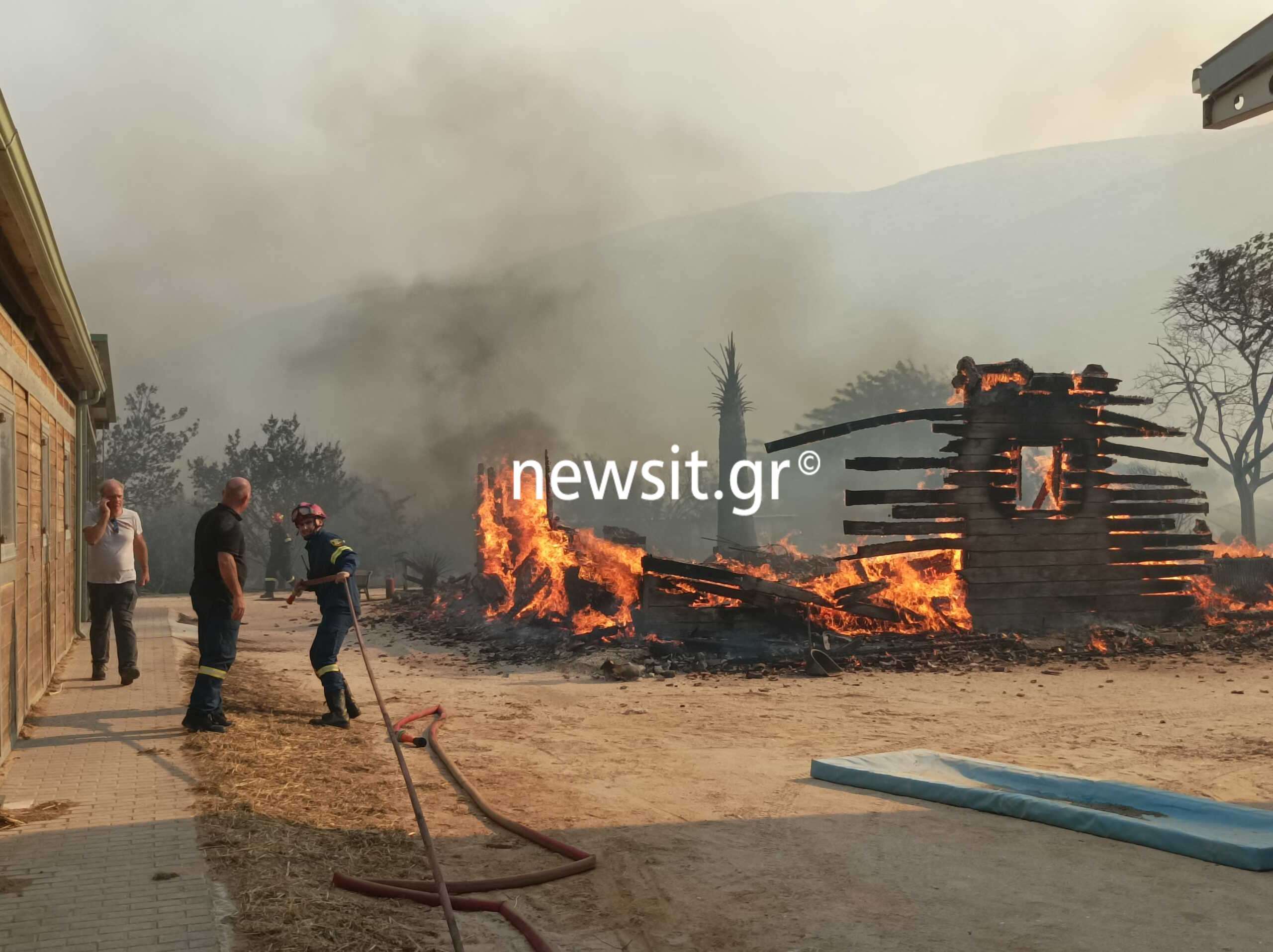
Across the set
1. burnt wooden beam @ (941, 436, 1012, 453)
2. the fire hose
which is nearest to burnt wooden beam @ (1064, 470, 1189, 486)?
burnt wooden beam @ (941, 436, 1012, 453)

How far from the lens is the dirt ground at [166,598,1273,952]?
15.1 ft

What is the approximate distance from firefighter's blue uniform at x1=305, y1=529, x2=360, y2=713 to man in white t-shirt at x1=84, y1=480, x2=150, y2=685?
2175 mm

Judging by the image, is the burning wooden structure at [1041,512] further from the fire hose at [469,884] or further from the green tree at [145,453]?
the green tree at [145,453]

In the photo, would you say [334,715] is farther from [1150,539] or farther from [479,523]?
[479,523]

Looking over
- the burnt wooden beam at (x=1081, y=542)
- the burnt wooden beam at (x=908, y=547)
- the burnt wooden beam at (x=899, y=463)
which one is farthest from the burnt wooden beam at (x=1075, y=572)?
the burnt wooden beam at (x=899, y=463)

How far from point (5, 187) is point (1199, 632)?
56.3ft

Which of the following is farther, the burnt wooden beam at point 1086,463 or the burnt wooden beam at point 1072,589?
the burnt wooden beam at point 1086,463

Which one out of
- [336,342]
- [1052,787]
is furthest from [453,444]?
[1052,787]

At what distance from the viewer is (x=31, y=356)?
970 centimetres

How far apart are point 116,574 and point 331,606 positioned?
2790 mm

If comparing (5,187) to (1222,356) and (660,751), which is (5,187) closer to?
(660,751)

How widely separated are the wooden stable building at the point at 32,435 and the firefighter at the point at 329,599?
2175mm

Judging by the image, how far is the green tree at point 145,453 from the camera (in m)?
49.2

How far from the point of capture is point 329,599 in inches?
350
